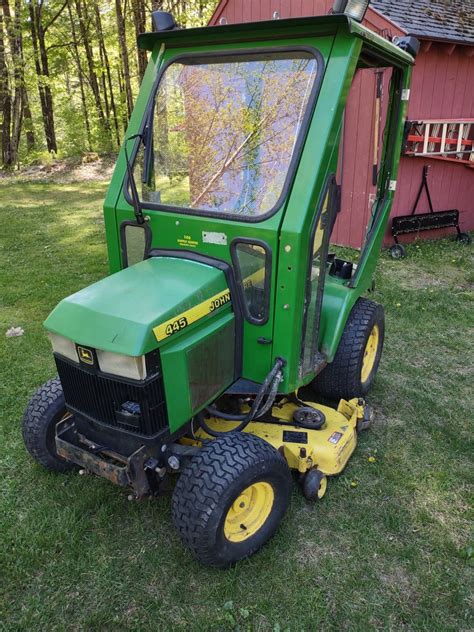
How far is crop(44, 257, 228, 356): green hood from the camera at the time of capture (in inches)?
83.4

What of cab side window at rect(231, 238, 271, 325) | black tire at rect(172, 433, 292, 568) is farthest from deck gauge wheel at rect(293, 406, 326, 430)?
cab side window at rect(231, 238, 271, 325)

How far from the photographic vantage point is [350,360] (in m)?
3.35

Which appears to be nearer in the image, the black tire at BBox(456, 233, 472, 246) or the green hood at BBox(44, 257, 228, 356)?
the green hood at BBox(44, 257, 228, 356)

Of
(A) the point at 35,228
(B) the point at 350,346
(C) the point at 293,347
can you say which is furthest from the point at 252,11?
(C) the point at 293,347

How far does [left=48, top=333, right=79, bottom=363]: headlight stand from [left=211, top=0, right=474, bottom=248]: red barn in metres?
4.85

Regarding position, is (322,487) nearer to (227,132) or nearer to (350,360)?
(350,360)

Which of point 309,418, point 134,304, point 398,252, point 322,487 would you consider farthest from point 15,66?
point 322,487

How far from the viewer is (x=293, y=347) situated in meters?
2.60

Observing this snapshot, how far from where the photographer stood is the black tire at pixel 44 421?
2.78 m

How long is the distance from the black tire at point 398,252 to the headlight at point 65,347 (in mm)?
5670

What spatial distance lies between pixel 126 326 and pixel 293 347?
0.90 m

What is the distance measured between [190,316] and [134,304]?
26 cm

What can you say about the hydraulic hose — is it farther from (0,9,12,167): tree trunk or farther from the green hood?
(0,9,12,167): tree trunk

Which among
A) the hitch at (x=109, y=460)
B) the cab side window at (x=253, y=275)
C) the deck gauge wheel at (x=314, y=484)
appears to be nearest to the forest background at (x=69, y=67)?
the cab side window at (x=253, y=275)
